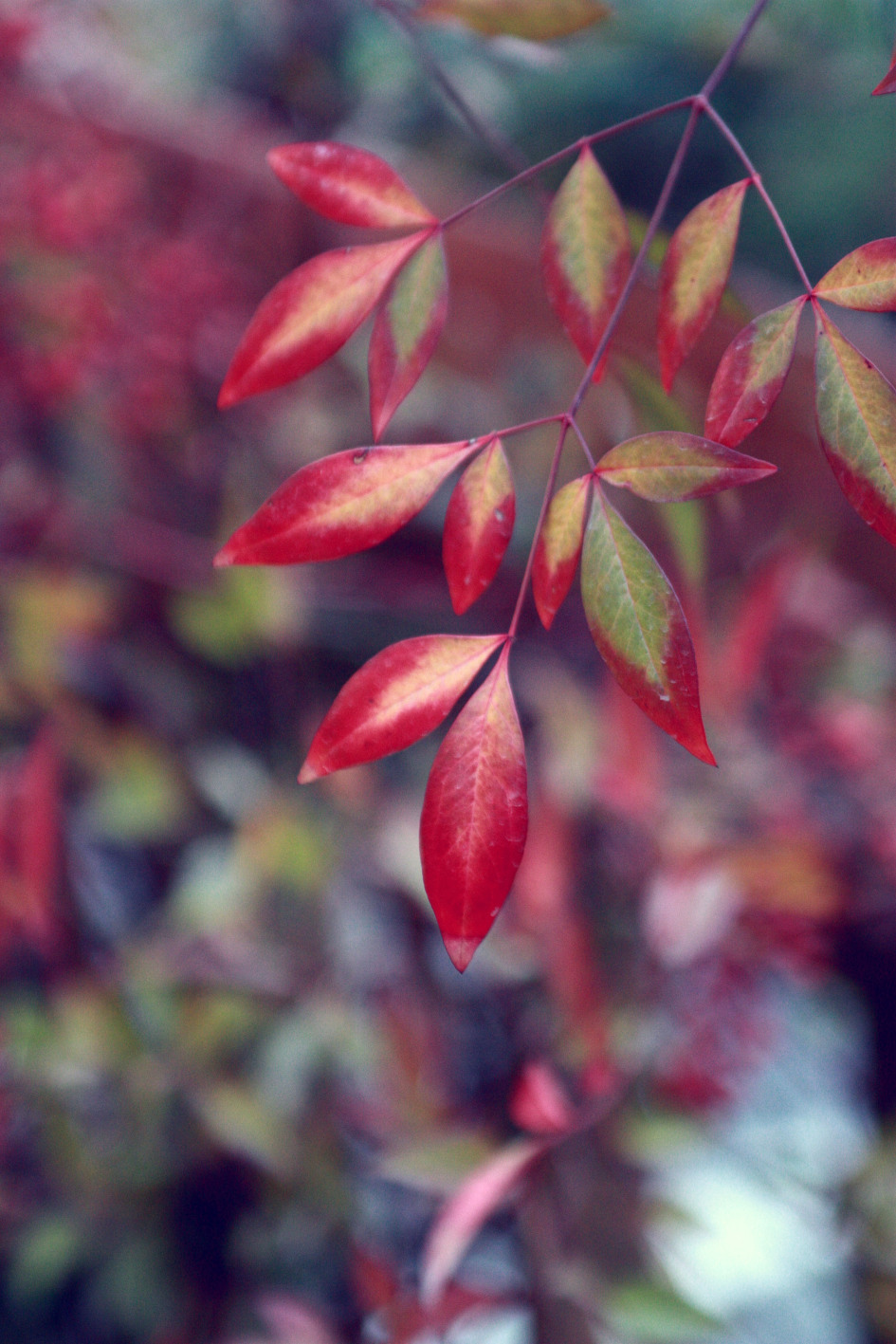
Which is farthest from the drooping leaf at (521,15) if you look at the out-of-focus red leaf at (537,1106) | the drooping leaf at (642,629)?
the out-of-focus red leaf at (537,1106)

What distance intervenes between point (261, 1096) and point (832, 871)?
392mm

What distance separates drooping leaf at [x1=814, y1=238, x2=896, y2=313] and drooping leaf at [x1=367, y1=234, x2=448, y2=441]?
9cm

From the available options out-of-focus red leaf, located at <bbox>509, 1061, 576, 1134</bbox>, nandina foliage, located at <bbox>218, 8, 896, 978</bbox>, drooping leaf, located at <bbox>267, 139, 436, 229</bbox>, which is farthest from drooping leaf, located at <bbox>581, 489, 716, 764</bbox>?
out-of-focus red leaf, located at <bbox>509, 1061, 576, 1134</bbox>

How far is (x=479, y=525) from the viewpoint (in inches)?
8.5

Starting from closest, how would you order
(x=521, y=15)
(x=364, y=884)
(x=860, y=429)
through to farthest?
(x=860, y=429) → (x=521, y=15) → (x=364, y=884)

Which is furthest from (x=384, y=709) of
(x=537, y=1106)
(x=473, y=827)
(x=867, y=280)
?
(x=537, y=1106)

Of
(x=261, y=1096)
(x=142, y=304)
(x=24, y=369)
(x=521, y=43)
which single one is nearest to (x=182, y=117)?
(x=142, y=304)

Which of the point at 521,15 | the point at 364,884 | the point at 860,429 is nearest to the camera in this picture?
the point at 860,429

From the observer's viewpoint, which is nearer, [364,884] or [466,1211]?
[466,1211]

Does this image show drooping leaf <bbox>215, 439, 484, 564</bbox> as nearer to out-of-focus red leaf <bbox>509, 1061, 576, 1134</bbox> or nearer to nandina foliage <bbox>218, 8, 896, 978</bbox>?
nandina foliage <bbox>218, 8, 896, 978</bbox>

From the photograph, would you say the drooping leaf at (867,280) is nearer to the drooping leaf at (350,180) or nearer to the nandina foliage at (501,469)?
the nandina foliage at (501,469)

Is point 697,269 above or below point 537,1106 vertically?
above

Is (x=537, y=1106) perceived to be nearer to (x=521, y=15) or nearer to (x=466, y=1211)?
(x=466, y=1211)

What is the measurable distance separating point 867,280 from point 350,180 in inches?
5.1
